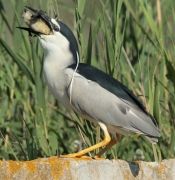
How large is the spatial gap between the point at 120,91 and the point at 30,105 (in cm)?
95

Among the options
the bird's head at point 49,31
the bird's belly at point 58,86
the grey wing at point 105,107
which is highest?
the bird's head at point 49,31

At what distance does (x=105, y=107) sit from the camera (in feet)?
14.4

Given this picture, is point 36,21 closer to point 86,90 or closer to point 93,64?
point 86,90

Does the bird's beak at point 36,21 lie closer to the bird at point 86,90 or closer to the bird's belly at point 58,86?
the bird at point 86,90

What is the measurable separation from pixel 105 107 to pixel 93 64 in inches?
26.2

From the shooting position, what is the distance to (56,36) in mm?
4500

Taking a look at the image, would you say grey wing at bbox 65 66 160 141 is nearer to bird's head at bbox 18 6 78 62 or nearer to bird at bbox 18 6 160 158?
bird at bbox 18 6 160 158

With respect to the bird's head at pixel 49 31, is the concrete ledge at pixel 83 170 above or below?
below

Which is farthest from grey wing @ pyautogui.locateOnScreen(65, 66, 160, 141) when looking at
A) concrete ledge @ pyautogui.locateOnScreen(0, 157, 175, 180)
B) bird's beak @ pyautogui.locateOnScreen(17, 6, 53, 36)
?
concrete ledge @ pyautogui.locateOnScreen(0, 157, 175, 180)

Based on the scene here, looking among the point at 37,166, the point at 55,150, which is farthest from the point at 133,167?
the point at 55,150

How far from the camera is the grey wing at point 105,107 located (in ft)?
14.0

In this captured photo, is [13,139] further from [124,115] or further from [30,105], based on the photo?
[124,115]

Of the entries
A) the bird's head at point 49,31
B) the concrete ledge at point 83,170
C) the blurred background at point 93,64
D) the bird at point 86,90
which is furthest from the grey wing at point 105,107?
the concrete ledge at point 83,170

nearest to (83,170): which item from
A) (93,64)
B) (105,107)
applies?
(105,107)
